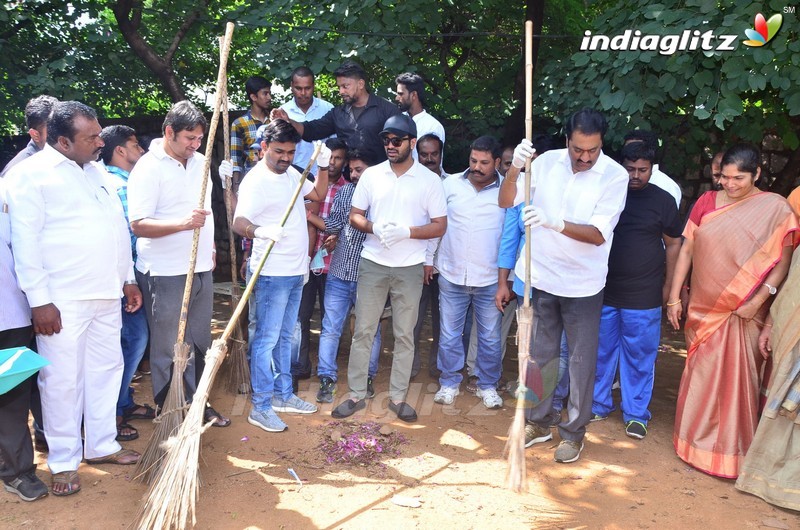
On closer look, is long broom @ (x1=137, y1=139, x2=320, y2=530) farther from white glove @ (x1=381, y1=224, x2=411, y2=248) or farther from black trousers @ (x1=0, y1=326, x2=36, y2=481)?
white glove @ (x1=381, y1=224, x2=411, y2=248)

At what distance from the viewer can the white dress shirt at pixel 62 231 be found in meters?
3.43

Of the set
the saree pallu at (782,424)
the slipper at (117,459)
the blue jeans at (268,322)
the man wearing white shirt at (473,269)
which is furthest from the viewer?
the man wearing white shirt at (473,269)

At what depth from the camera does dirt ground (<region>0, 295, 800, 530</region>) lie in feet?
11.6

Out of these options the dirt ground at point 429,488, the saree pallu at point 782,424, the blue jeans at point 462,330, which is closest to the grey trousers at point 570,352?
the dirt ground at point 429,488

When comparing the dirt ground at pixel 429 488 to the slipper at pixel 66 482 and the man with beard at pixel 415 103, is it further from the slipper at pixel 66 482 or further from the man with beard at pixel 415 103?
the man with beard at pixel 415 103

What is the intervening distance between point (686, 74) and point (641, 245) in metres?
1.36

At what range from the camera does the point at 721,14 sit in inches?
193

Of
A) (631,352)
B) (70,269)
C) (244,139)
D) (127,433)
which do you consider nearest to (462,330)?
(631,352)

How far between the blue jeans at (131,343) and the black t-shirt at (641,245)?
10.3ft

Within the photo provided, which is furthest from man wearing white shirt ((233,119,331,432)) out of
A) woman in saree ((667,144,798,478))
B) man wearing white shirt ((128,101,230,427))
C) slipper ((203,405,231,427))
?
woman in saree ((667,144,798,478))

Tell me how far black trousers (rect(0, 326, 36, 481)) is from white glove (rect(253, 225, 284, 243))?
52.6 inches

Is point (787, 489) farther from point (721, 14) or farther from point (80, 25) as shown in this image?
point (80, 25)

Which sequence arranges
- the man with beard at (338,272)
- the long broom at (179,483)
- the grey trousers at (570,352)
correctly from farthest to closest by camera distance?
1. the man with beard at (338,272)
2. the grey trousers at (570,352)
3. the long broom at (179,483)

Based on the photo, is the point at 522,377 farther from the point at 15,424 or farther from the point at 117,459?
the point at 15,424
